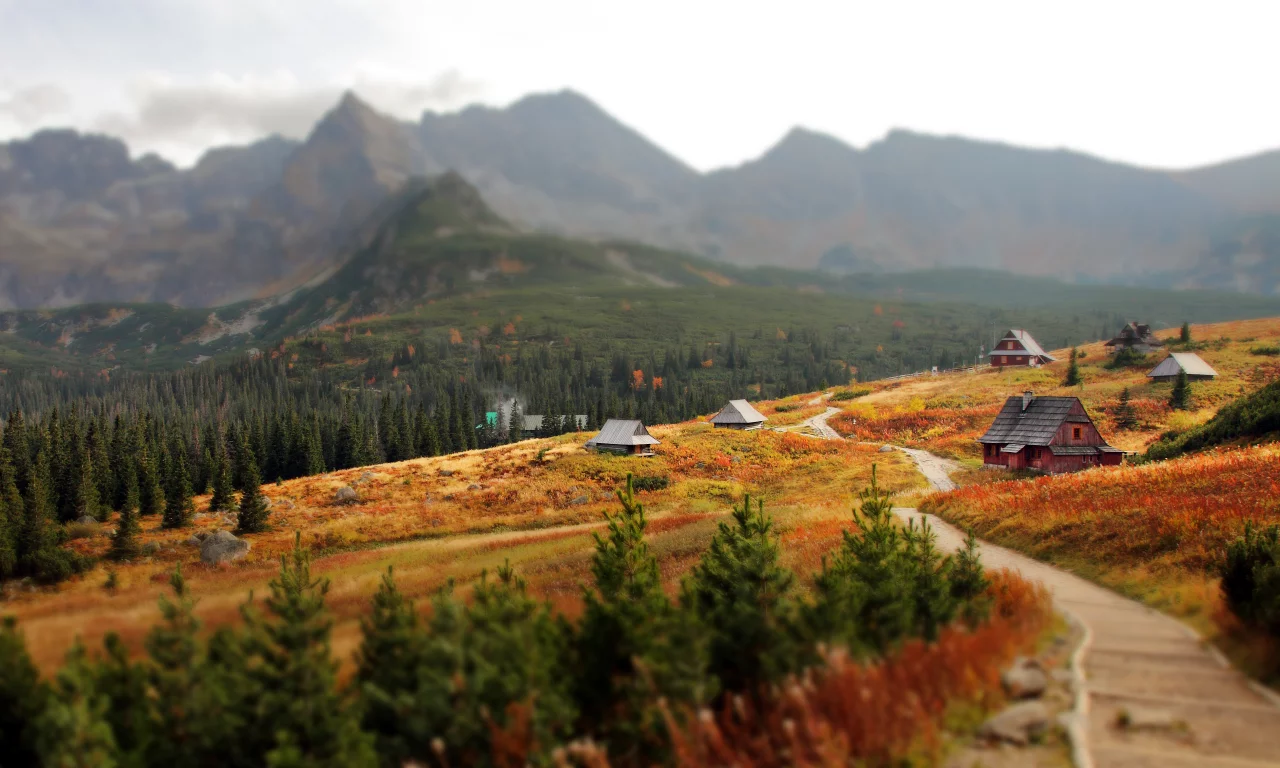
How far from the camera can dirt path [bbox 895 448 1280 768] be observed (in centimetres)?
1112

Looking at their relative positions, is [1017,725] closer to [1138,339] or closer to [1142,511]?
[1142,511]

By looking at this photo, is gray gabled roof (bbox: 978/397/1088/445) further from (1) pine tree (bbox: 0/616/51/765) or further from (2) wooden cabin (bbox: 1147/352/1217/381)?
(1) pine tree (bbox: 0/616/51/765)

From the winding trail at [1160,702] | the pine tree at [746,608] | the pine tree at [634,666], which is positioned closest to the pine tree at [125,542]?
the pine tree at [746,608]

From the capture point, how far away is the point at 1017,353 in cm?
14575

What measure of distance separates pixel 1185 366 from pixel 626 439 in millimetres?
74664

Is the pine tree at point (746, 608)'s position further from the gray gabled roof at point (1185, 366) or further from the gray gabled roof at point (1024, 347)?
the gray gabled roof at point (1024, 347)

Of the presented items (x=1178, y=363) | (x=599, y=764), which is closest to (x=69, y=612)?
(x=599, y=764)

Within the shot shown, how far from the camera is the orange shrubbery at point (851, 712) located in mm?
10227

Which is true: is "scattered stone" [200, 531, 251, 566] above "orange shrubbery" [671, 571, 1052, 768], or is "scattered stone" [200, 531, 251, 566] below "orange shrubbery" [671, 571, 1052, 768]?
below

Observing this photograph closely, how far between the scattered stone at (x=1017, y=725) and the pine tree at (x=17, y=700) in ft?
46.9

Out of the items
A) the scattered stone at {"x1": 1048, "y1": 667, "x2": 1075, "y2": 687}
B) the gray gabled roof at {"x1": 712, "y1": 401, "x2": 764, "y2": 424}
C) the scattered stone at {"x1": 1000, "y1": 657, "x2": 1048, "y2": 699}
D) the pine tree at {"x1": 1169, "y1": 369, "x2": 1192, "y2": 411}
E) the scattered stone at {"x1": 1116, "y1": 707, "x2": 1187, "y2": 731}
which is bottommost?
the gray gabled roof at {"x1": 712, "y1": 401, "x2": 764, "y2": 424}

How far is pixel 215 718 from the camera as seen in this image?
10.8 meters

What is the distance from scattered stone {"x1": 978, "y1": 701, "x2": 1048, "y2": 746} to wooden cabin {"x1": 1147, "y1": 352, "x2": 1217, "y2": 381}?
10496 centimetres

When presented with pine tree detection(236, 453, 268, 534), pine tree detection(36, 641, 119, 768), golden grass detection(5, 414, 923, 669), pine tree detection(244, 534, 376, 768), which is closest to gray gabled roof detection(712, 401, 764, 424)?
golden grass detection(5, 414, 923, 669)
